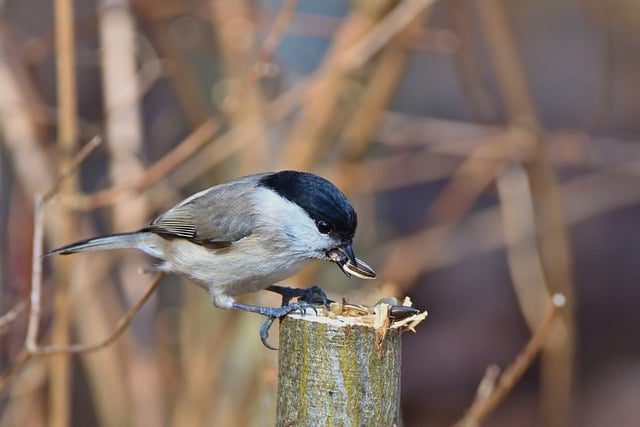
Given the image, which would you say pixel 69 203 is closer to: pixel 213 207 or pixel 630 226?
pixel 213 207

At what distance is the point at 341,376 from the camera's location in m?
1.37

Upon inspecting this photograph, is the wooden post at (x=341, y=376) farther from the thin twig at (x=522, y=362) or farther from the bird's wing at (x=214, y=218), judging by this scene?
the bird's wing at (x=214, y=218)

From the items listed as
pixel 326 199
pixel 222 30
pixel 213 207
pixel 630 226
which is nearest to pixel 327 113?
pixel 222 30

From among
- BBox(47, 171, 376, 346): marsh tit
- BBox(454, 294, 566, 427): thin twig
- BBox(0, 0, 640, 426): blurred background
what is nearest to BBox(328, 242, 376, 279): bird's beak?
BBox(47, 171, 376, 346): marsh tit

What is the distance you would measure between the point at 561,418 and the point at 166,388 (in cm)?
148

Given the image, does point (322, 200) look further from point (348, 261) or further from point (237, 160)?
point (237, 160)

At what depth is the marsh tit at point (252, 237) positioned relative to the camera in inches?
76.5

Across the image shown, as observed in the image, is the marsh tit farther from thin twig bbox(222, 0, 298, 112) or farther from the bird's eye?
thin twig bbox(222, 0, 298, 112)

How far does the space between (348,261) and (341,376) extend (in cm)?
65

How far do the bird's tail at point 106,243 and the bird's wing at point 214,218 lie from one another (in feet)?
0.23

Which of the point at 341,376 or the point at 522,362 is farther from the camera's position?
the point at 522,362

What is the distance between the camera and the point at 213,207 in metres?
2.23

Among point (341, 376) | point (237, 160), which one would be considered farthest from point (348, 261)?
point (237, 160)

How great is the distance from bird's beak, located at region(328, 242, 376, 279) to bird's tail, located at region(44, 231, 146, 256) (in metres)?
0.60
